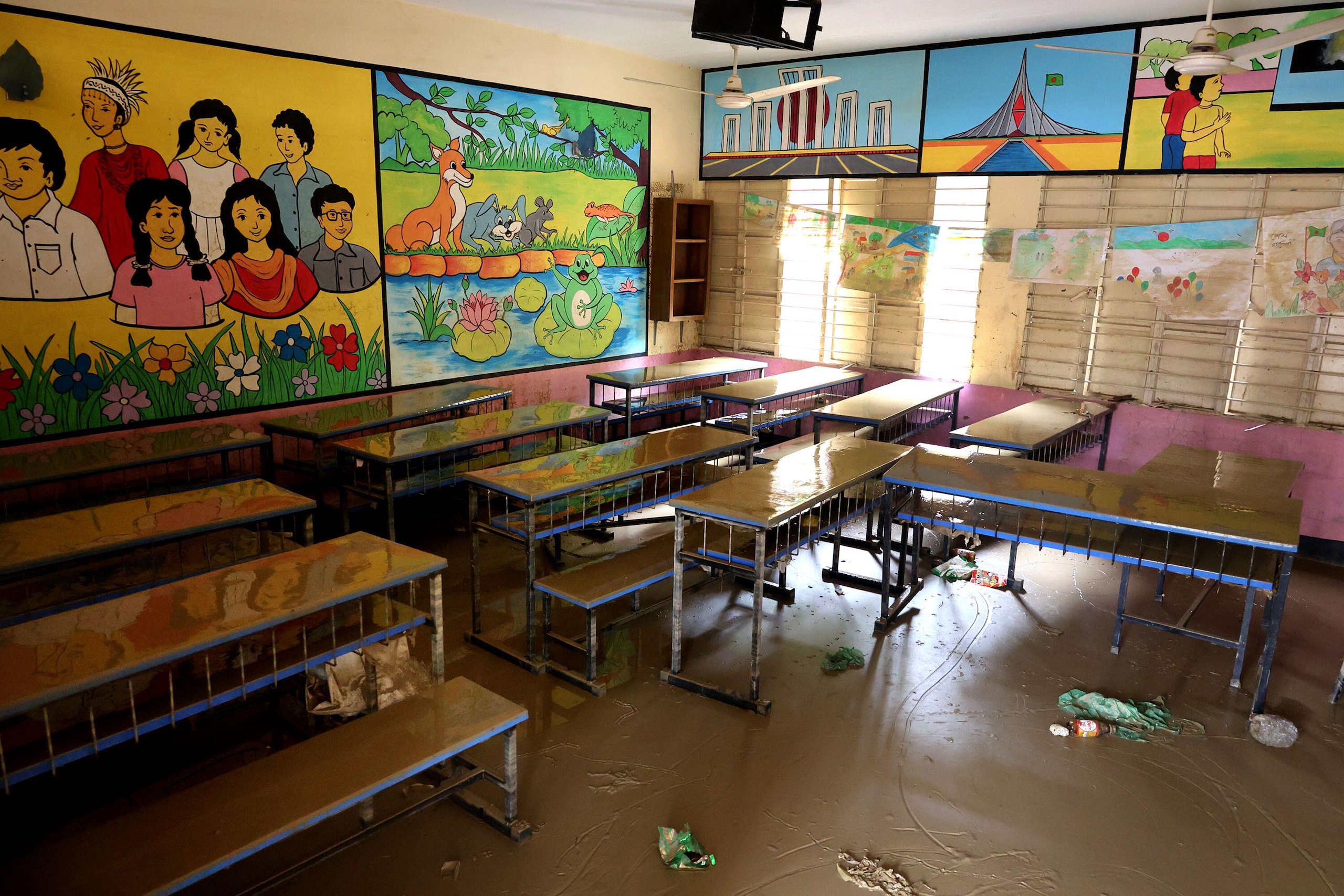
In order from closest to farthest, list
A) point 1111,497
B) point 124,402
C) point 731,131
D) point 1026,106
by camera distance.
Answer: point 1111,497
point 124,402
point 1026,106
point 731,131

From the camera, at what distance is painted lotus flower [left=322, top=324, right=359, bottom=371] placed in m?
5.96

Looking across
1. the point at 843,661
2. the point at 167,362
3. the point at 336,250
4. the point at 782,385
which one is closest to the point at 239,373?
the point at 167,362

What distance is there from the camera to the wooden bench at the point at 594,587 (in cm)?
383

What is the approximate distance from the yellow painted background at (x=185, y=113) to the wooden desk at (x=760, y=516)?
3293 millimetres

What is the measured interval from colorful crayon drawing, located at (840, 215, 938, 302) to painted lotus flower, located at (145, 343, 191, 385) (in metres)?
5.34

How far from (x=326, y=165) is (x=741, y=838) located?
4964mm

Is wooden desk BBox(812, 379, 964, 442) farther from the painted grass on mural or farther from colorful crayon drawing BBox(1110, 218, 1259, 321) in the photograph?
the painted grass on mural

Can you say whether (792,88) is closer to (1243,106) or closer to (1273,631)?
(1243,106)

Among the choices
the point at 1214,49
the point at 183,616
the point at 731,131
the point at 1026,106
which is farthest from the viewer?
the point at 731,131

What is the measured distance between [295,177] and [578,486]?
3.21 meters

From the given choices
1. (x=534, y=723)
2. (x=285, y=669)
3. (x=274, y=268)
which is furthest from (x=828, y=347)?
(x=285, y=669)

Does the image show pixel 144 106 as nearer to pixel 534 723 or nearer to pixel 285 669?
pixel 285 669

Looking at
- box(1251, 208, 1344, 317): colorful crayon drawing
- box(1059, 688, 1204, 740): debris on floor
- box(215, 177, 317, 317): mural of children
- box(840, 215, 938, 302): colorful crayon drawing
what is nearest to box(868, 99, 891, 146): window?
box(840, 215, 938, 302): colorful crayon drawing

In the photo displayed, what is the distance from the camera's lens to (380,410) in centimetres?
564
